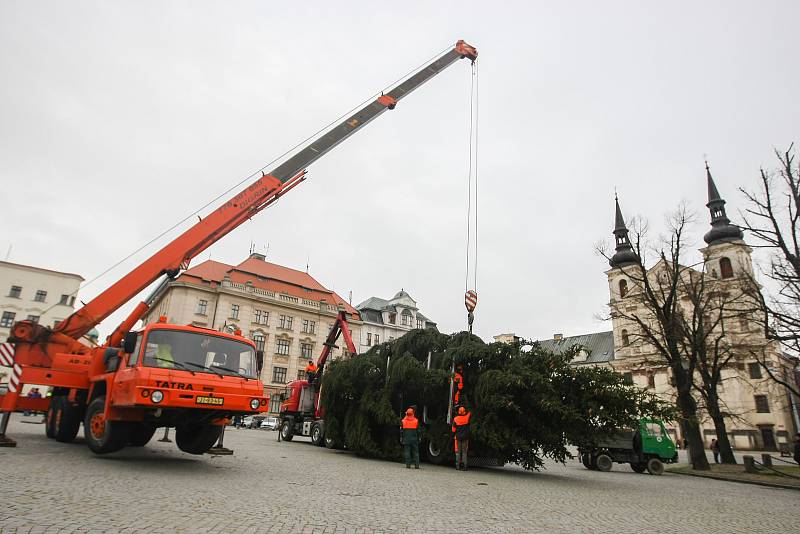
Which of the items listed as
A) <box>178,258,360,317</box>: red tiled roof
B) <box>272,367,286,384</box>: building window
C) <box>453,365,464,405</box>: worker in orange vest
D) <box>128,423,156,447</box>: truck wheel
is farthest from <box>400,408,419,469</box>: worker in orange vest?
<box>178,258,360,317</box>: red tiled roof

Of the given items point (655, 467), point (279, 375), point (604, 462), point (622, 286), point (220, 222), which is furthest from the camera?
point (622, 286)

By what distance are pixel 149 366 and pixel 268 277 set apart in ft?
162

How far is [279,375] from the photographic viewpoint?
53.3 meters

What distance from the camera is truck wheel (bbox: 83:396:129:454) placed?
922cm

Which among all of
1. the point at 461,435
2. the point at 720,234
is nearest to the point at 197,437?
the point at 461,435

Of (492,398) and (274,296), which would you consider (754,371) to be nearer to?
(492,398)

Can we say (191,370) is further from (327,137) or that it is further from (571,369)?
(571,369)

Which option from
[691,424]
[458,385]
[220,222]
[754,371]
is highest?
[754,371]

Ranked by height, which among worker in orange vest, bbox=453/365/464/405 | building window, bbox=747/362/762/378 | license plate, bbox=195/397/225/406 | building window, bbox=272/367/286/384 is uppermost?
building window, bbox=747/362/762/378

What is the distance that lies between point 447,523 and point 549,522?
1.53 metres

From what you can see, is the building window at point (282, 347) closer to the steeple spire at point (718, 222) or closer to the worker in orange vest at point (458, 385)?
the worker in orange vest at point (458, 385)

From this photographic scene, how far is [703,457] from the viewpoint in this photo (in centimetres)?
1950

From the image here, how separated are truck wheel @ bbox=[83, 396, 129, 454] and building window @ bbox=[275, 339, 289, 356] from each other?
4486 centimetres

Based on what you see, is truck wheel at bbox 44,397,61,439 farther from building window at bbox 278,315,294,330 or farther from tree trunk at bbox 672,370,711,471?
building window at bbox 278,315,294,330
